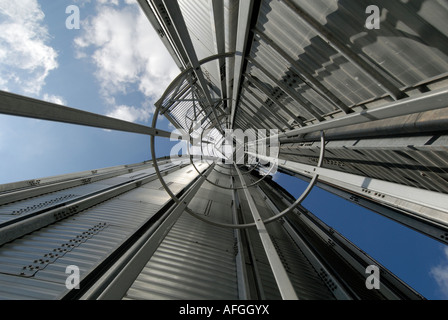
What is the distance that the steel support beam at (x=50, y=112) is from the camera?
3.04 ft

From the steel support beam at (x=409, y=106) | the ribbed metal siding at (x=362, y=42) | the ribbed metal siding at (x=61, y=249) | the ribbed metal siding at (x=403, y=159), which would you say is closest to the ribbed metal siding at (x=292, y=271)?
the ribbed metal siding at (x=61, y=249)

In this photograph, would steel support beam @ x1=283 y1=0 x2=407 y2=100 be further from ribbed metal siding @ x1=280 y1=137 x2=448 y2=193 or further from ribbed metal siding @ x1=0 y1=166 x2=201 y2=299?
ribbed metal siding @ x1=0 y1=166 x2=201 y2=299

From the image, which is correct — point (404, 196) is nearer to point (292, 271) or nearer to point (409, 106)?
point (409, 106)

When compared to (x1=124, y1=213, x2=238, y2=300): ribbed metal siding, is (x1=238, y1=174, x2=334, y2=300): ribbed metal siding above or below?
below

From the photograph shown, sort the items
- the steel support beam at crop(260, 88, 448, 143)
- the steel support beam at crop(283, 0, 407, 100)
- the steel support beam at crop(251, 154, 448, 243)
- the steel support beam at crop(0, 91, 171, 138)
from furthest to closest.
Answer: the steel support beam at crop(283, 0, 407, 100)
the steel support beam at crop(251, 154, 448, 243)
the steel support beam at crop(260, 88, 448, 143)
the steel support beam at crop(0, 91, 171, 138)

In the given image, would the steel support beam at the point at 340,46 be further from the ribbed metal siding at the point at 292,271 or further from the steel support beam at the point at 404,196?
the ribbed metal siding at the point at 292,271

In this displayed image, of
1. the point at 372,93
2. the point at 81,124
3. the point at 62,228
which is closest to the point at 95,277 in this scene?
the point at 62,228

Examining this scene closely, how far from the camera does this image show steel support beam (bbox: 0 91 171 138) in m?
0.93

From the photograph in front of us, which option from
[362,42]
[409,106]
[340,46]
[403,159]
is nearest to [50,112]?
[409,106]

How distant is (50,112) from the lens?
1.12 meters

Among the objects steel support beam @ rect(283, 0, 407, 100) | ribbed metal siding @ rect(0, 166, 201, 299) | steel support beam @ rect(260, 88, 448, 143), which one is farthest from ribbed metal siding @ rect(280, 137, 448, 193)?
ribbed metal siding @ rect(0, 166, 201, 299)

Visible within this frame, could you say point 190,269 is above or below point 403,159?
below

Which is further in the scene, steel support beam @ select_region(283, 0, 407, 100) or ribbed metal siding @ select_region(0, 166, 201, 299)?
ribbed metal siding @ select_region(0, 166, 201, 299)
